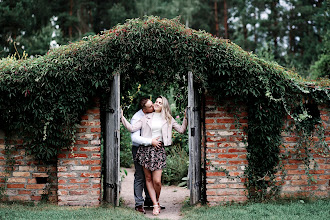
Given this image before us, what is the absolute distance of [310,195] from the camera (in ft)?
19.1

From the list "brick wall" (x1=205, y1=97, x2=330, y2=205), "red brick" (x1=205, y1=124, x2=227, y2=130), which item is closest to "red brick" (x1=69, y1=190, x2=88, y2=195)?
"brick wall" (x1=205, y1=97, x2=330, y2=205)

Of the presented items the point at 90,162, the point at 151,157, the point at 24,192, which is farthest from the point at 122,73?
the point at 24,192

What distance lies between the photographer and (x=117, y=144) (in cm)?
536

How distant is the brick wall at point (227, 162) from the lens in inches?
223

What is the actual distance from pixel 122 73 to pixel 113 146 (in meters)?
1.24

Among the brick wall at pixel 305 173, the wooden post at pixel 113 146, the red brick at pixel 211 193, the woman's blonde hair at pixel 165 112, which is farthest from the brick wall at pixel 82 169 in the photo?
the brick wall at pixel 305 173

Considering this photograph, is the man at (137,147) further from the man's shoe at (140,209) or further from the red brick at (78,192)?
the red brick at (78,192)

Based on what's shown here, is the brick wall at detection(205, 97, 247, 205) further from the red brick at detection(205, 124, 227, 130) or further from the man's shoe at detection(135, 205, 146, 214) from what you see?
the man's shoe at detection(135, 205, 146, 214)

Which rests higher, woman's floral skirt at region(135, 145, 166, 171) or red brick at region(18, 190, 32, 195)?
woman's floral skirt at region(135, 145, 166, 171)

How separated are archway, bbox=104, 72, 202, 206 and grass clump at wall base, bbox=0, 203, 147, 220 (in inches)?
15.0

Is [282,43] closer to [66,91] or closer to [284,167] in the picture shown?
[284,167]

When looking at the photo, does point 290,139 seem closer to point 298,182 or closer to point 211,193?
point 298,182

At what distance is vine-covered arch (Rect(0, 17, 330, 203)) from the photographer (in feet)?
17.7

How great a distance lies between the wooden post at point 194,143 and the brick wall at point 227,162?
15 cm
